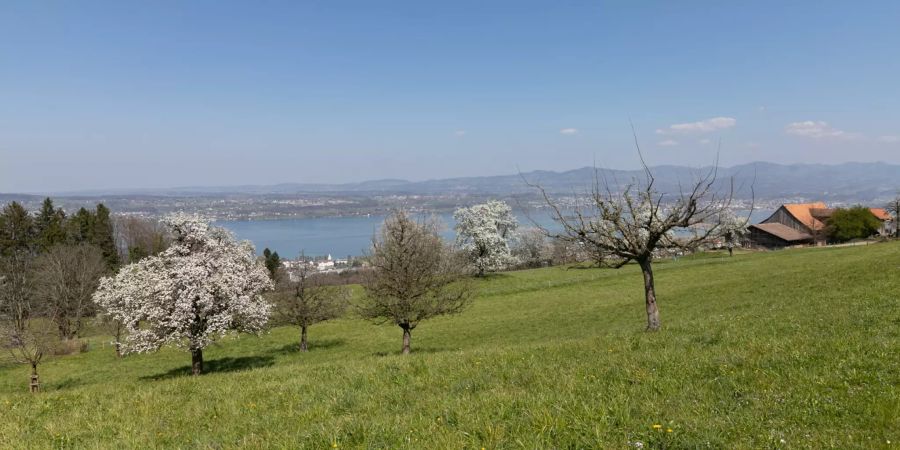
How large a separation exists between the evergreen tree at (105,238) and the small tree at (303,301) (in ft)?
209

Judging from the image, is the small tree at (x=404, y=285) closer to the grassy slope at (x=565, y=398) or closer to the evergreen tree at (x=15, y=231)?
the grassy slope at (x=565, y=398)

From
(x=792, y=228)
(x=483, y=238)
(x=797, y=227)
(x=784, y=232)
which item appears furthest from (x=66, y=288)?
(x=797, y=227)

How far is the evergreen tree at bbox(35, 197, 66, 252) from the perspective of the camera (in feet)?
253

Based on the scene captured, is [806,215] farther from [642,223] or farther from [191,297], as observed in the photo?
[191,297]

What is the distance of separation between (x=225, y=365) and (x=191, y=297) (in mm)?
11568

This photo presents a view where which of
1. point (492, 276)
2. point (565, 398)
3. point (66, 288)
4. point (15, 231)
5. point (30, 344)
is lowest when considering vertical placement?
point (492, 276)

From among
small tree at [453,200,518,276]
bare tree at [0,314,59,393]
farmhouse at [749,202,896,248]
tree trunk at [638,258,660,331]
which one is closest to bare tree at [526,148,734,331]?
tree trunk at [638,258,660,331]

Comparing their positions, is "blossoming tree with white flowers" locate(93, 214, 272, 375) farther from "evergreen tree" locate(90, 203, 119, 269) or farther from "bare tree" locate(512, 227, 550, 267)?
"bare tree" locate(512, 227, 550, 267)

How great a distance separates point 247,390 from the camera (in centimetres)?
1123

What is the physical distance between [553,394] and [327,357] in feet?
85.0

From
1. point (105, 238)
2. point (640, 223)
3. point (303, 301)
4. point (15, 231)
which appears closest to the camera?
point (640, 223)

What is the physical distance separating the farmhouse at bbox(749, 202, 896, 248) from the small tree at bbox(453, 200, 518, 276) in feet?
204

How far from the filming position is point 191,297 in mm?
22422

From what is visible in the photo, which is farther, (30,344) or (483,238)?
(483,238)
